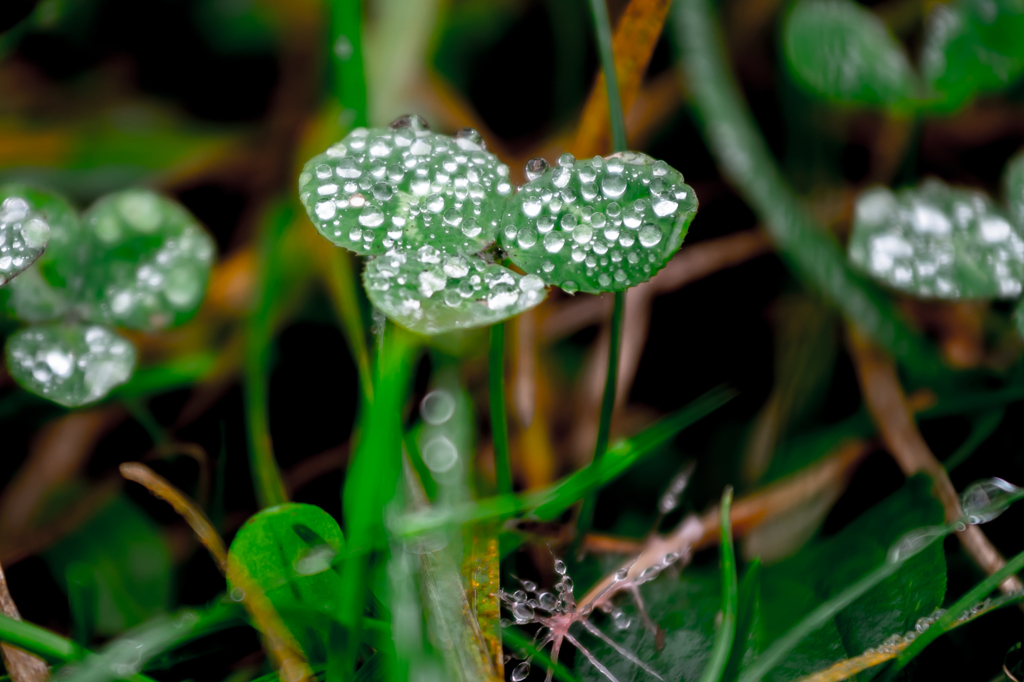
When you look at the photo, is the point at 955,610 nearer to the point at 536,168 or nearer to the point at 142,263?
the point at 536,168

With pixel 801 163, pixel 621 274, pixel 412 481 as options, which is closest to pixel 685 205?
pixel 621 274

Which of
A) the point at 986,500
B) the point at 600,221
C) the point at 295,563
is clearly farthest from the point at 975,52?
the point at 295,563

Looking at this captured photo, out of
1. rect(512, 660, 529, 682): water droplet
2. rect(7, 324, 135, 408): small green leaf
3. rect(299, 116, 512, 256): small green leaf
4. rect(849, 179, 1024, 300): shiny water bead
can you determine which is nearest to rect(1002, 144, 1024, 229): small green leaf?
rect(849, 179, 1024, 300): shiny water bead

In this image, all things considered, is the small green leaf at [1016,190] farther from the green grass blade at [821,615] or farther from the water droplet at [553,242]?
the water droplet at [553,242]

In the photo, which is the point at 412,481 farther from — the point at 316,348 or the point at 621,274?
the point at 316,348

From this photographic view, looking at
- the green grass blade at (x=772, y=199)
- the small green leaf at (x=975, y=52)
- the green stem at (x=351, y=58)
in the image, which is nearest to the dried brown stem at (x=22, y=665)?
the green stem at (x=351, y=58)

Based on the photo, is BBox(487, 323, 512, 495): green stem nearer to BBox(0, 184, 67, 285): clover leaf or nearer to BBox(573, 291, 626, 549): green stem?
BBox(573, 291, 626, 549): green stem
